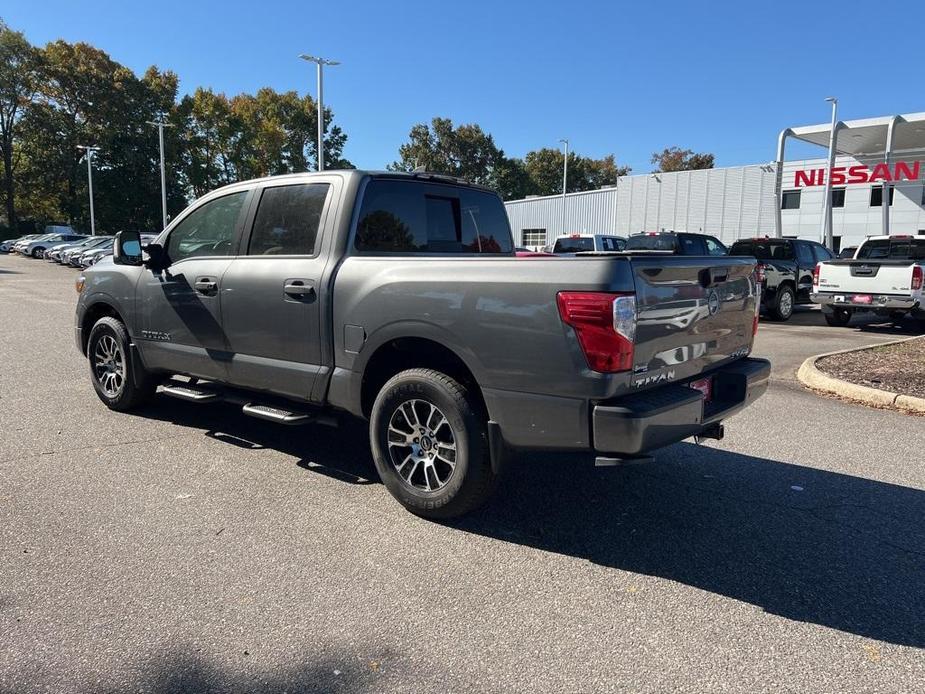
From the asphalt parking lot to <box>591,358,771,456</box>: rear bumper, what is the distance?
0.66 metres

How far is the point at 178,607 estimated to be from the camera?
117 inches

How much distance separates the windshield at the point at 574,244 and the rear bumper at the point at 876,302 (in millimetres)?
7030

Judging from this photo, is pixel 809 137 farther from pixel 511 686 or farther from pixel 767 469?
pixel 511 686

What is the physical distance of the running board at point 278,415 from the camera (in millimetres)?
4448

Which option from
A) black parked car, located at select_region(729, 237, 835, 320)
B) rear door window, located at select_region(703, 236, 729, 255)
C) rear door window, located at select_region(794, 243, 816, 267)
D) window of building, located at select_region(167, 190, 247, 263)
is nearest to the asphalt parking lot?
window of building, located at select_region(167, 190, 247, 263)

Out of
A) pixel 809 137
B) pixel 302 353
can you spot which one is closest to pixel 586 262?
pixel 302 353

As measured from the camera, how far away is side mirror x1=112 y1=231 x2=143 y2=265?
554 cm

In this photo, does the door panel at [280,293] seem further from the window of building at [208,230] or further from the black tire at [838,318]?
the black tire at [838,318]

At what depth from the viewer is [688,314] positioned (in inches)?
142

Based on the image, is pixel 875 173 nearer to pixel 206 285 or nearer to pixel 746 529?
pixel 746 529

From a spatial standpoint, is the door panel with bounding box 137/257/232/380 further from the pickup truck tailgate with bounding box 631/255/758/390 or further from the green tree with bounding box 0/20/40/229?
the green tree with bounding box 0/20/40/229

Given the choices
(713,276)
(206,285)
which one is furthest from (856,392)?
(206,285)

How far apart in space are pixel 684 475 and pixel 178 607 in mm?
3335

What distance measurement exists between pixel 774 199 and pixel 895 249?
15184mm
